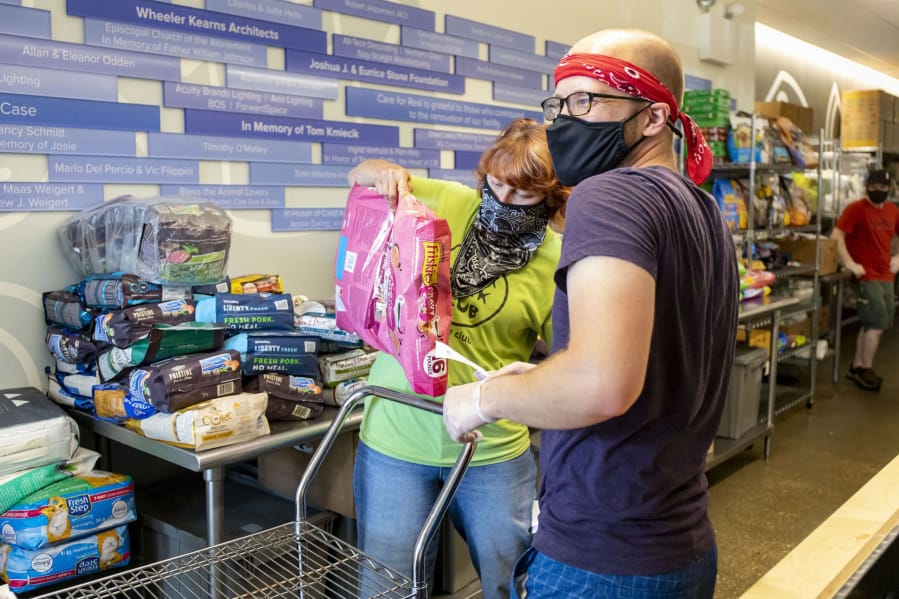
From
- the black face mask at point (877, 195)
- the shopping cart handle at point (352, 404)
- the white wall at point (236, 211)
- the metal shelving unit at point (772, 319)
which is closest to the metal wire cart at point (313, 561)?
the shopping cart handle at point (352, 404)

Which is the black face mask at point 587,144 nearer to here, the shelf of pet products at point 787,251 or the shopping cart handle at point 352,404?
the shopping cart handle at point 352,404

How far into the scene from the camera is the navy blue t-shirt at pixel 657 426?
1.05m

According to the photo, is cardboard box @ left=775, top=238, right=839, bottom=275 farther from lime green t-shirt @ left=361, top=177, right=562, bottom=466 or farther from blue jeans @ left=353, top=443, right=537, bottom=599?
blue jeans @ left=353, top=443, right=537, bottom=599

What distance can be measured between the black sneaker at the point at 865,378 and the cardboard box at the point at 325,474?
17.7 ft

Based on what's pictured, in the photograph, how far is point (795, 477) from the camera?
14.5ft

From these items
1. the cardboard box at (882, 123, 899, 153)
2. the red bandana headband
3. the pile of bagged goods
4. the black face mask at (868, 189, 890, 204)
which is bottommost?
the pile of bagged goods

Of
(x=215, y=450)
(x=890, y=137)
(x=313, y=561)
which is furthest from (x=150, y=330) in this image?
(x=890, y=137)

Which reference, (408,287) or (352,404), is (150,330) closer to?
(352,404)

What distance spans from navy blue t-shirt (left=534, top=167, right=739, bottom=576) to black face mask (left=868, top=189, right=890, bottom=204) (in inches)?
246

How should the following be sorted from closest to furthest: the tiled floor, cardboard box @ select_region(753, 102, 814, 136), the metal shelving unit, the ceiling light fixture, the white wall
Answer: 1. the white wall
2. the tiled floor
3. the metal shelving unit
4. the ceiling light fixture
5. cardboard box @ select_region(753, 102, 814, 136)

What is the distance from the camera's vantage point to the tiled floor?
11.3 feet

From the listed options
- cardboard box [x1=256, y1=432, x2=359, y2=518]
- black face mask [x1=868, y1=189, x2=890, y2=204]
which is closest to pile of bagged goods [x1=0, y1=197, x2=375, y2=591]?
cardboard box [x1=256, y1=432, x2=359, y2=518]

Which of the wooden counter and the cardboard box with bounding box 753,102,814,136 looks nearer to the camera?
the wooden counter

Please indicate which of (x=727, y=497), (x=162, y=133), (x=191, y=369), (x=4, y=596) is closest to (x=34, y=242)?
(x=162, y=133)
